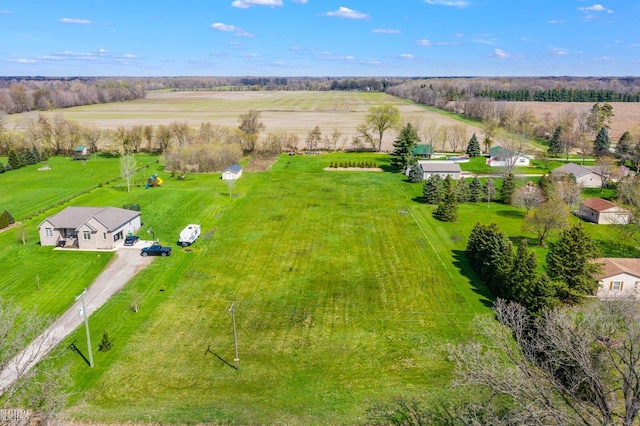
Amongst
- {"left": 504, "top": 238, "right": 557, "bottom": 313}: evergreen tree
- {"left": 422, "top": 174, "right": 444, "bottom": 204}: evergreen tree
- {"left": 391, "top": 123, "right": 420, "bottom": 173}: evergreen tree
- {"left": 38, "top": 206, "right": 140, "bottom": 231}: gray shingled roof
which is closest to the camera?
{"left": 504, "top": 238, "right": 557, "bottom": 313}: evergreen tree

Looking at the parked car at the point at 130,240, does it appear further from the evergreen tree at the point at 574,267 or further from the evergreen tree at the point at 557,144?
the evergreen tree at the point at 557,144

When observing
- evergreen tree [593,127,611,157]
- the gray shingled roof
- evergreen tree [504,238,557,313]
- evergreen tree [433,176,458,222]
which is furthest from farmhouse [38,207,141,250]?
evergreen tree [593,127,611,157]

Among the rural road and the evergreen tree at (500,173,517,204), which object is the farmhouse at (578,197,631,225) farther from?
the rural road

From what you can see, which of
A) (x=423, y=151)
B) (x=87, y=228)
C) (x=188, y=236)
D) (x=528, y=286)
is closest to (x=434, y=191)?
(x=528, y=286)

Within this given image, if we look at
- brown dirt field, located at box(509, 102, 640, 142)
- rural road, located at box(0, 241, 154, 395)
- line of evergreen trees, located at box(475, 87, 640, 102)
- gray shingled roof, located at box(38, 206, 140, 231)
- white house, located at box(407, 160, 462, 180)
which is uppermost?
line of evergreen trees, located at box(475, 87, 640, 102)

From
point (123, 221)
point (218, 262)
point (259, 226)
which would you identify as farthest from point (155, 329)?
point (259, 226)

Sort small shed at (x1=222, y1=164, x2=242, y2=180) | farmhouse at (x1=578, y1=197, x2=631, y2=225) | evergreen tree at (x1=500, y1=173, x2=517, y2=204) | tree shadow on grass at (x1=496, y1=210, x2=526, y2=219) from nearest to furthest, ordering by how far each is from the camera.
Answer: farmhouse at (x1=578, y1=197, x2=631, y2=225)
tree shadow on grass at (x1=496, y1=210, x2=526, y2=219)
evergreen tree at (x1=500, y1=173, x2=517, y2=204)
small shed at (x1=222, y1=164, x2=242, y2=180)

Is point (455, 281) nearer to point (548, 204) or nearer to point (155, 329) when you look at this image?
point (548, 204)
